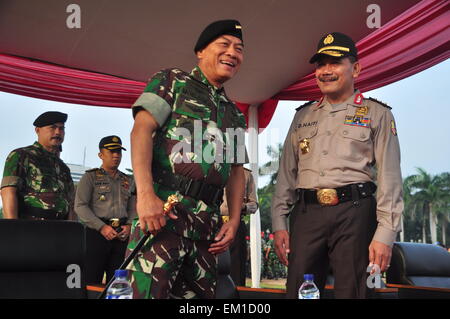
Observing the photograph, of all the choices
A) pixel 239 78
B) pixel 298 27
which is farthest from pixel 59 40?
pixel 298 27

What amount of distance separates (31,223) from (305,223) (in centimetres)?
100

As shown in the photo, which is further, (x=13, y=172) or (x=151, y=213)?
(x=13, y=172)

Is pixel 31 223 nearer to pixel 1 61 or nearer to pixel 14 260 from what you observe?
pixel 14 260

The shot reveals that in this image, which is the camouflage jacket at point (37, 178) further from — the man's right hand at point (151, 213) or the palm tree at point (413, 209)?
the palm tree at point (413, 209)

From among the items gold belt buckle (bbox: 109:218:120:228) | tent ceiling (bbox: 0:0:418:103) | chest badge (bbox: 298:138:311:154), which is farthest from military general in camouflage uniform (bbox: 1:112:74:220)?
chest badge (bbox: 298:138:311:154)

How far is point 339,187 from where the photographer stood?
174cm

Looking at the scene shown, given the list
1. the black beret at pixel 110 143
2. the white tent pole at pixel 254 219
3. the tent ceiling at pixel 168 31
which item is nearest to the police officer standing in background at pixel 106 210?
the black beret at pixel 110 143

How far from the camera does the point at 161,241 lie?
1.28 metres

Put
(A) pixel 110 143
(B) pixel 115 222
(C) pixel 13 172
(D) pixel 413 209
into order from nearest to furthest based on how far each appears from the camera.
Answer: (C) pixel 13 172, (B) pixel 115 222, (A) pixel 110 143, (D) pixel 413 209

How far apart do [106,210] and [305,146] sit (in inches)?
87.8

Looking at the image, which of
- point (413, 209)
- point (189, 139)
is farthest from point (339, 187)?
point (413, 209)

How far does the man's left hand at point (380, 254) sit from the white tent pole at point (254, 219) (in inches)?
132

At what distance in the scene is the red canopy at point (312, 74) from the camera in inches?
132

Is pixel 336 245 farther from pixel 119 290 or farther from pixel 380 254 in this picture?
pixel 119 290
